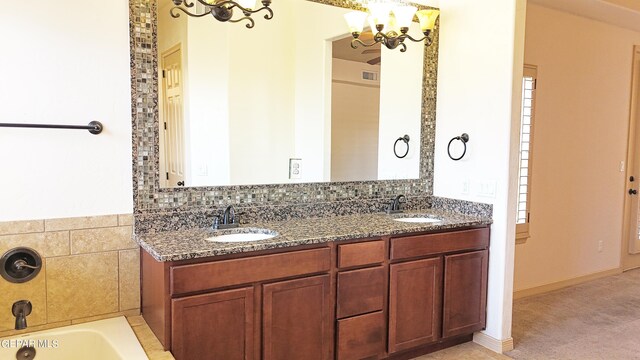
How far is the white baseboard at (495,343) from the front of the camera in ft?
9.51

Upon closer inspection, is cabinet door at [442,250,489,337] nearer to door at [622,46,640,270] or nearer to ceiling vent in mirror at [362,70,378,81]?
ceiling vent in mirror at [362,70,378,81]

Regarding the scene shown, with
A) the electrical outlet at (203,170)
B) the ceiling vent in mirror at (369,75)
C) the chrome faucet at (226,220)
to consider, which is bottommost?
the chrome faucet at (226,220)

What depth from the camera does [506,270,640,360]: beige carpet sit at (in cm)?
290

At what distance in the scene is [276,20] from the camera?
8.94 ft

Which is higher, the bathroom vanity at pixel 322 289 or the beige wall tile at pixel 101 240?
the beige wall tile at pixel 101 240

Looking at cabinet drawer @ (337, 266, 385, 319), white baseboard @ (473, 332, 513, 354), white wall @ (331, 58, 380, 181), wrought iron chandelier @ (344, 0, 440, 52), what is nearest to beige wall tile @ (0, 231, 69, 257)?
cabinet drawer @ (337, 266, 385, 319)

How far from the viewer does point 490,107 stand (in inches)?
114

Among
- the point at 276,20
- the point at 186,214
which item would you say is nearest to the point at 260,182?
the point at 186,214

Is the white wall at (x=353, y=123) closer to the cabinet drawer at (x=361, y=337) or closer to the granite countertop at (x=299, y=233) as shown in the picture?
the granite countertop at (x=299, y=233)

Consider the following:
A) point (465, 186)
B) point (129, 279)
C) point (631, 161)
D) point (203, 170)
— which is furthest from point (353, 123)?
point (631, 161)

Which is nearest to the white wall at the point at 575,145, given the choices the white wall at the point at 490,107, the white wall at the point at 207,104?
the white wall at the point at 490,107

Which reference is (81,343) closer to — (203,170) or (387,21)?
(203,170)

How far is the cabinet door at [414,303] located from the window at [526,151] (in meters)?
1.39

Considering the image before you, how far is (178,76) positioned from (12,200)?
3.23ft
